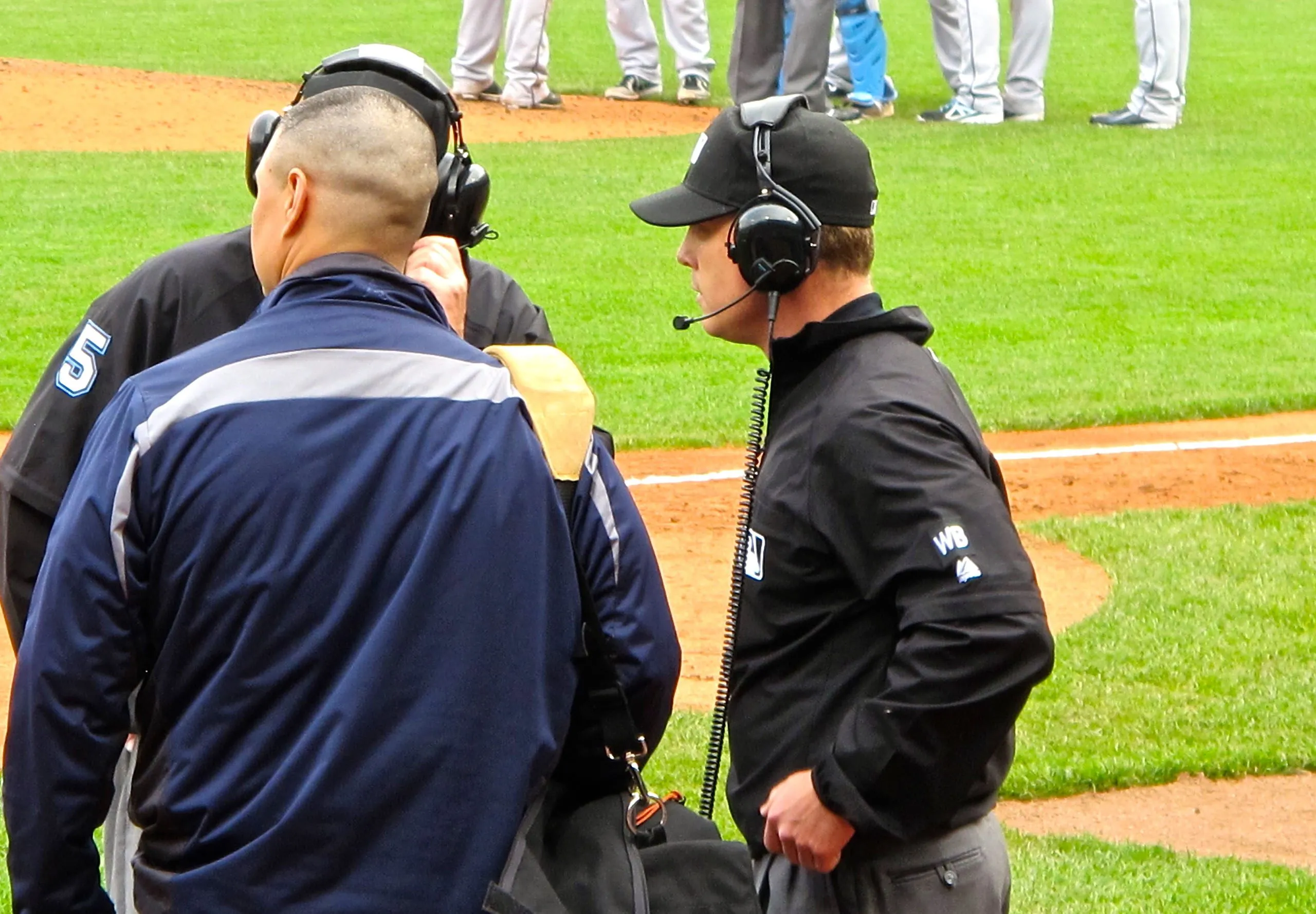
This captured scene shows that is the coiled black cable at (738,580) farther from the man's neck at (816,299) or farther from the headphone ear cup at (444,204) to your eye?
the headphone ear cup at (444,204)

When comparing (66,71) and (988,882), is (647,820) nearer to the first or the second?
(988,882)

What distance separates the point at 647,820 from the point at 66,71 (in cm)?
1710

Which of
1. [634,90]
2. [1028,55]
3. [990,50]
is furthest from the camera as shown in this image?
[634,90]

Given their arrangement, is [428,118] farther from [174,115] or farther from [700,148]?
[174,115]

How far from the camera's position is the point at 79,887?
8.22 feet

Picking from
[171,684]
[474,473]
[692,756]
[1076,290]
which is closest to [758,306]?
[474,473]

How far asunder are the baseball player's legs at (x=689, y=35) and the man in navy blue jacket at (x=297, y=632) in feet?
52.3

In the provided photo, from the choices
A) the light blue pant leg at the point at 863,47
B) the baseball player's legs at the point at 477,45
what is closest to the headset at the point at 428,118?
the light blue pant leg at the point at 863,47

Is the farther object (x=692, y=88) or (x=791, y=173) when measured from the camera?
(x=692, y=88)

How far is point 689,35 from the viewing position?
18078mm

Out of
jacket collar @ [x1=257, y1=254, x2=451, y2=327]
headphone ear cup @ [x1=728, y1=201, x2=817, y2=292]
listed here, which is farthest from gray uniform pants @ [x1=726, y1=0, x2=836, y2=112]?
jacket collar @ [x1=257, y1=254, x2=451, y2=327]

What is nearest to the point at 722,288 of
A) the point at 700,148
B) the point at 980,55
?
the point at 700,148

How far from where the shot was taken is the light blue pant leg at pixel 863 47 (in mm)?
16406

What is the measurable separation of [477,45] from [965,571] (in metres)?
15.2
